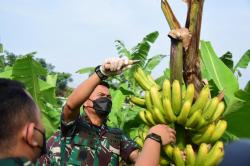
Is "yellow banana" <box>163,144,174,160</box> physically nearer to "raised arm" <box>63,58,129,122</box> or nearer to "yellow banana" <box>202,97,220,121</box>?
"yellow banana" <box>202,97,220,121</box>

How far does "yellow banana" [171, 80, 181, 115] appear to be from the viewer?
7.68 ft

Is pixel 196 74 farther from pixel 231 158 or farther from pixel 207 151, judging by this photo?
pixel 231 158

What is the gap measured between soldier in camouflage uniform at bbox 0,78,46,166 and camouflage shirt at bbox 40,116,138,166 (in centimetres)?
131

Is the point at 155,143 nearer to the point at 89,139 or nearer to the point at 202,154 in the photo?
the point at 202,154

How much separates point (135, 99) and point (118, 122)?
3210 mm

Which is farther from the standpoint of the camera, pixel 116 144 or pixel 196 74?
pixel 116 144

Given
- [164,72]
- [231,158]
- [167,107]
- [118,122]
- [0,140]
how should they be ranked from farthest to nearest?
1. [118,122]
2. [164,72]
3. [231,158]
4. [167,107]
5. [0,140]

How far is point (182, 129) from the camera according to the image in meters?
2.50

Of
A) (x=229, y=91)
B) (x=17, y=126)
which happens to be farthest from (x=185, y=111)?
(x=229, y=91)

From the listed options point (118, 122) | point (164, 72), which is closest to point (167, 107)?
point (164, 72)

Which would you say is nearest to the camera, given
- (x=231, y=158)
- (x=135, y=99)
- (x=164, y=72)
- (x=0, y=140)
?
(x=0, y=140)

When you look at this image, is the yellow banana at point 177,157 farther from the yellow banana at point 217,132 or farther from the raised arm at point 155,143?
the yellow banana at point 217,132

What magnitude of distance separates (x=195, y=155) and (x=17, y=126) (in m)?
1.19

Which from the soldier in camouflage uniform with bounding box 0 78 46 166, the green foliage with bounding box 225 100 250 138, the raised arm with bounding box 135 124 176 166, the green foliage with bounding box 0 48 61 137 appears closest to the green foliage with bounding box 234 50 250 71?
the green foliage with bounding box 225 100 250 138
